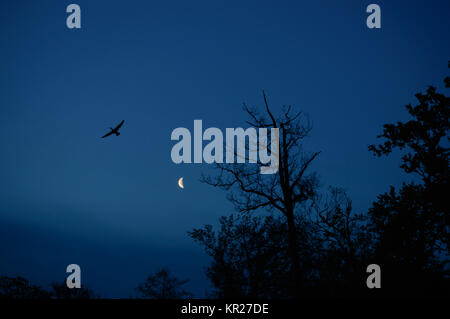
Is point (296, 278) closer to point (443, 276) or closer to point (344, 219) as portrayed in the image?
point (443, 276)

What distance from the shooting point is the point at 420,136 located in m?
12.2

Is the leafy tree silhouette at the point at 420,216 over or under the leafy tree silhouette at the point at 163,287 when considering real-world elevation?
over

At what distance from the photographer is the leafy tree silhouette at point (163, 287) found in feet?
120

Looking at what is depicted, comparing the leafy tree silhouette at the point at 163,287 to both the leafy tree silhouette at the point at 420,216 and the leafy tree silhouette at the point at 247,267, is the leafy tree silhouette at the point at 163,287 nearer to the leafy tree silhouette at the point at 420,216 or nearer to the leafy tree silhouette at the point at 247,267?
the leafy tree silhouette at the point at 247,267

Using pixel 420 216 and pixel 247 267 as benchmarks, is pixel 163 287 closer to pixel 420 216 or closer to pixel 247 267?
pixel 247 267

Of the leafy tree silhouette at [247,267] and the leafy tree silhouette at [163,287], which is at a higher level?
the leafy tree silhouette at [247,267]

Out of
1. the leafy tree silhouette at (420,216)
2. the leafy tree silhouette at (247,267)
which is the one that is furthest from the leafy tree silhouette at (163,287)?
the leafy tree silhouette at (420,216)

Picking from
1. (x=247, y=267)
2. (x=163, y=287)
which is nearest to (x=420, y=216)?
(x=247, y=267)

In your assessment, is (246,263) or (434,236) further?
(246,263)

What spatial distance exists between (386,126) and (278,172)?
16.4 ft

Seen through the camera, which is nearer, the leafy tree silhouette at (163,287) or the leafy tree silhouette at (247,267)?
the leafy tree silhouette at (247,267)

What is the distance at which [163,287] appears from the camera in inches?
1478

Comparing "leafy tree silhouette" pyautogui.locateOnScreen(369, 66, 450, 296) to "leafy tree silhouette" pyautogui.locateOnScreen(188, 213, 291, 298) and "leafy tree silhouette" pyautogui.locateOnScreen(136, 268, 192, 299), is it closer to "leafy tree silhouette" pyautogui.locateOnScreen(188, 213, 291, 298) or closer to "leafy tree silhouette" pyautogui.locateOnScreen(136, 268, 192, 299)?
"leafy tree silhouette" pyautogui.locateOnScreen(188, 213, 291, 298)
